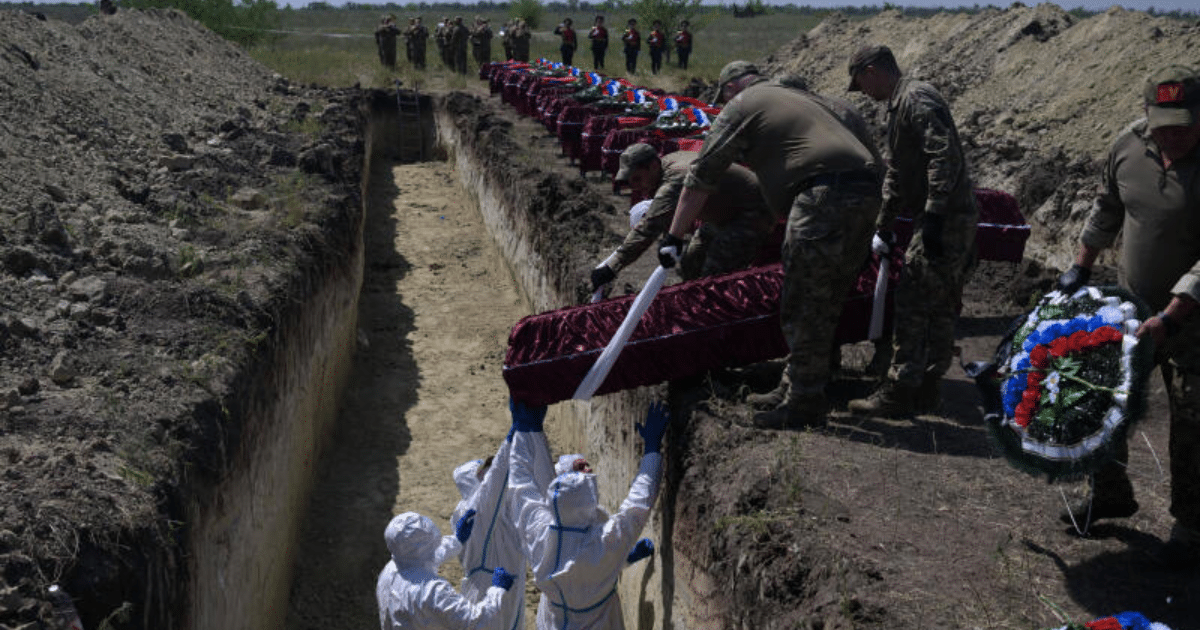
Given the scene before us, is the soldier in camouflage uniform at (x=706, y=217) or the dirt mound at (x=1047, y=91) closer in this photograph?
the soldier in camouflage uniform at (x=706, y=217)

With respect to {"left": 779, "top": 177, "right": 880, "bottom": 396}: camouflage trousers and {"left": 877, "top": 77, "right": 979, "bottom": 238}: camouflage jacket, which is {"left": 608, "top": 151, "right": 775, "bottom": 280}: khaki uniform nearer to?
{"left": 877, "top": 77, "right": 979, "bottom": 238}: camouflage jacket

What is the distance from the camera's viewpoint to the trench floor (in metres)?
7.29

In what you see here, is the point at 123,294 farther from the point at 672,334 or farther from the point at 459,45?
the point at 459,45

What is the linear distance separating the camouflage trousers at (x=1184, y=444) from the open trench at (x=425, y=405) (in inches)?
108

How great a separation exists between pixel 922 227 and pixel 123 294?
496 centimetres

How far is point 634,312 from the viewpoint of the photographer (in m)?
5.45

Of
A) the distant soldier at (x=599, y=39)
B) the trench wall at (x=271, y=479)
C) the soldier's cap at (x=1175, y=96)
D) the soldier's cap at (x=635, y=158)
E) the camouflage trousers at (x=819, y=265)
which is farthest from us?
the distant soldier at (x=599, y=39)

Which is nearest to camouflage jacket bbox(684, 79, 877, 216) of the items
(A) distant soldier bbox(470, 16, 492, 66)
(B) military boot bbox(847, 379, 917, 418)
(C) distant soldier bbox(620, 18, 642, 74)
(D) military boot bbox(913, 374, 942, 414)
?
(B) military boot bbox(847, 379, 917, 418)

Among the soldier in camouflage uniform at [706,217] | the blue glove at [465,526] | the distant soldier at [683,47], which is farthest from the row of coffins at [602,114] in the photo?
the distant soldier at [683,47]

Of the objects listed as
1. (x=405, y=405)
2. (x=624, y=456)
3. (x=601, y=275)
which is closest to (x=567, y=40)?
(x=405, y=405)

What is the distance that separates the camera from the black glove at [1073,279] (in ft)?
13.5

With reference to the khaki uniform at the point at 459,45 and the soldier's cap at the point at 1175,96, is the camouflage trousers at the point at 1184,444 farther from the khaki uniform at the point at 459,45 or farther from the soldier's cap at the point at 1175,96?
the khaki uniform at the point at 459,45

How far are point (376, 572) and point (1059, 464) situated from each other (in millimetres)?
5022

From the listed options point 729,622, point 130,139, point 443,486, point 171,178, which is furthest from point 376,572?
point 130,139
